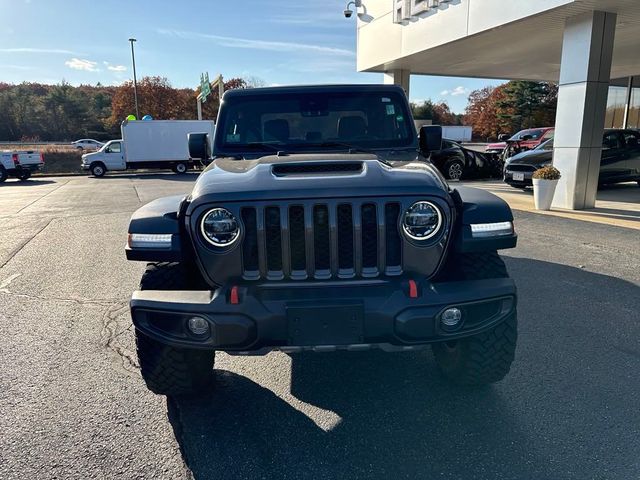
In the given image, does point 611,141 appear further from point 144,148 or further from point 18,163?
point 18,163

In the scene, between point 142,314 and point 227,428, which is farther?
point 227,428

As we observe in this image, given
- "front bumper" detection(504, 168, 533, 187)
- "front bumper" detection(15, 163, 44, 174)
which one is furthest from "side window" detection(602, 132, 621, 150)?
"front bumper" detection(15, 163, 44, 174)

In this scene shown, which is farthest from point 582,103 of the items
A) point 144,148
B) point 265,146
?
point 144,148

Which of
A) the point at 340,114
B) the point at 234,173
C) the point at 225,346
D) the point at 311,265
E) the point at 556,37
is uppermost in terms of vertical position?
the point at 556,37

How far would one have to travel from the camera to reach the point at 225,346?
2.24 m

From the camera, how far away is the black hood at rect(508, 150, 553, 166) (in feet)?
40.4

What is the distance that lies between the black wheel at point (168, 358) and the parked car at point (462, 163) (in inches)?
518

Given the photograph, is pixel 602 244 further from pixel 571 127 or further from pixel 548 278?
pixel 571 127

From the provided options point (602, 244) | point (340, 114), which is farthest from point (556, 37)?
point (340, 114)

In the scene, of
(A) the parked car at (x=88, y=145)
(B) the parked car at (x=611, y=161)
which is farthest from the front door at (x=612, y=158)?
(A) the parked car at (x=88, y=145)

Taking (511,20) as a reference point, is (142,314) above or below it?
below

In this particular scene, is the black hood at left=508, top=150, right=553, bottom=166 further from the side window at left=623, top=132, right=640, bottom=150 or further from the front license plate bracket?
the front license plate bracket

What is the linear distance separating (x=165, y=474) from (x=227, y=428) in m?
0.43

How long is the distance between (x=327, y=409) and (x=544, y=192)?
864 centimetres
